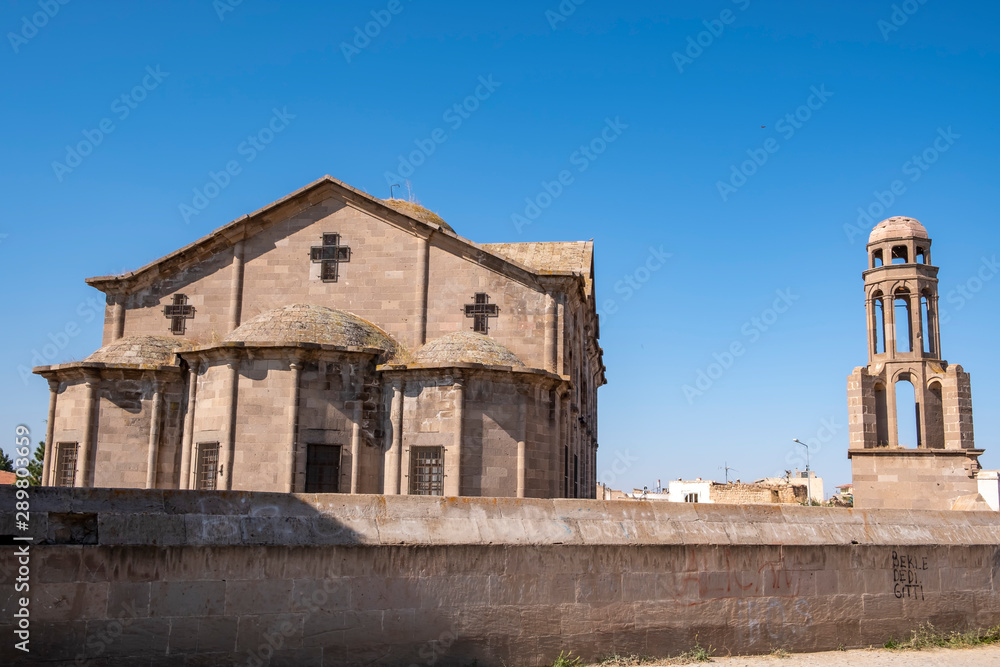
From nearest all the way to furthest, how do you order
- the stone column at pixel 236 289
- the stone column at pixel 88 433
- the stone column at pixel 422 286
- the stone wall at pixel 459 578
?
the stone wall at pixel 459 578, the stone column at pixel 88 433, the stone column at pixel 422 286, the stone column at pixel 236 289

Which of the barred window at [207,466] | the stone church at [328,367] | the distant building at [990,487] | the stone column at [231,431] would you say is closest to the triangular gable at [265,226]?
the stone church at [328,367]

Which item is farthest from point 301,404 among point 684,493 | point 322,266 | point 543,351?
point 684,493

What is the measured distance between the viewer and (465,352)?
72.8 feet

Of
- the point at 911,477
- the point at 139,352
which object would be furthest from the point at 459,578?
the point at 911,477

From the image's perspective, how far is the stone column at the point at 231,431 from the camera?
69.4 ft

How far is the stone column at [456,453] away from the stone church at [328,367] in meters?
0.06

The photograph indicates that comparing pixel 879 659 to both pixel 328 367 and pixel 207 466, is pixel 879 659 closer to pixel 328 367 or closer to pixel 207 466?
pixel 328 367

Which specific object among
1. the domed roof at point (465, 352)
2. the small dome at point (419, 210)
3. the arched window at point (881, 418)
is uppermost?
the small dome at point (419, 210)

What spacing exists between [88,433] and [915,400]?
23729 millimetres

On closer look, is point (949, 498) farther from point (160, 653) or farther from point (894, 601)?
point (160, 653)

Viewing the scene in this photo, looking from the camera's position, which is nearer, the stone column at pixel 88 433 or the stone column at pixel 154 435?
the stone column at pixel 88 433

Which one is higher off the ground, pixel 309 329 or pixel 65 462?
pixel 309 329

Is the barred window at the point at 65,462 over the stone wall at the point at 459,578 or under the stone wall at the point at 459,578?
over

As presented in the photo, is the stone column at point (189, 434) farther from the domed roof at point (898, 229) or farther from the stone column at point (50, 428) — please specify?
the domed roof at point (898, 229)
